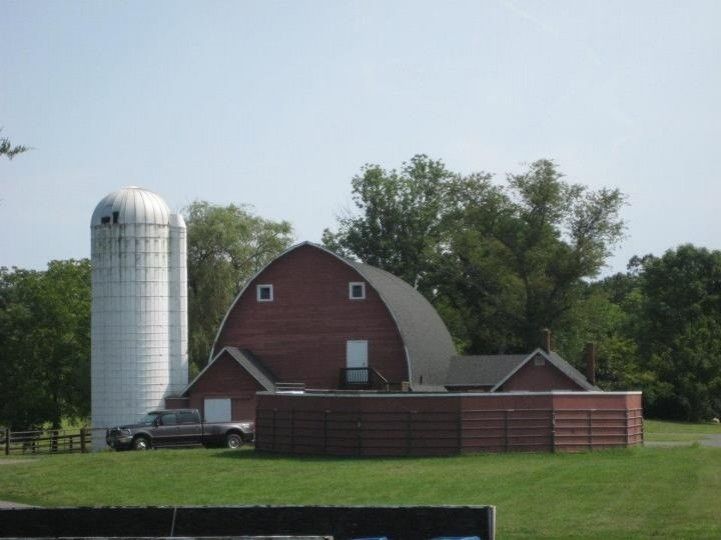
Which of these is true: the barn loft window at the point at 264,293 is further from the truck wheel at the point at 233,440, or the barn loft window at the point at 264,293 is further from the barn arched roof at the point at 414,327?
the truck wheel at the point at 233,440

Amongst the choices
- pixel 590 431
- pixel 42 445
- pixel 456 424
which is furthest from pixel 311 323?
pixel 590 431

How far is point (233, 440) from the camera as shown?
154 feet

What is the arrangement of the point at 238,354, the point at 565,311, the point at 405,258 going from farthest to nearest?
the point at 405,258
the point at 565,311
the point at 238,354

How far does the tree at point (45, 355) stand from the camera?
74.1 meters

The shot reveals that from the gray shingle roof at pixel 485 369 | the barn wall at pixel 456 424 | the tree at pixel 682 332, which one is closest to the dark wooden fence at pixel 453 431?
the barn wall at pixel 456 424

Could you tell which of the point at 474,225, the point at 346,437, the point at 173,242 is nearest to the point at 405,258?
the point at 474,225

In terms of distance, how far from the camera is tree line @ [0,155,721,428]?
2869 inches

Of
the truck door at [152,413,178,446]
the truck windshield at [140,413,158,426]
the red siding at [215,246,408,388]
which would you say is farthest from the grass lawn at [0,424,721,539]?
the red siding at [215,246,408,388]

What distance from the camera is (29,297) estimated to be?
77.7 m

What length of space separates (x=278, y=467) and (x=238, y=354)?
20400 mm

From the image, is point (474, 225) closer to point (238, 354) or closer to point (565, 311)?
point (565, 311)

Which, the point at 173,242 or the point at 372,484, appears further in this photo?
the point at 173,242

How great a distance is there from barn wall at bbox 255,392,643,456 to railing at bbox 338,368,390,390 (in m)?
14.9

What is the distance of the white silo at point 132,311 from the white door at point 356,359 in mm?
7518
